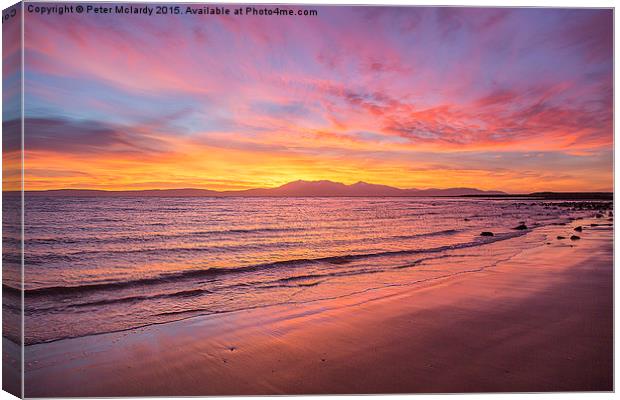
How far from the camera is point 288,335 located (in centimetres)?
397

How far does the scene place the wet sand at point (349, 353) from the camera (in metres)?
3.50

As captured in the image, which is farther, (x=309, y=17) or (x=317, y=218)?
(x=317, y=218)

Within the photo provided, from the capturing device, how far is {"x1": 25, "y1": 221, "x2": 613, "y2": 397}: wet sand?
138 inches

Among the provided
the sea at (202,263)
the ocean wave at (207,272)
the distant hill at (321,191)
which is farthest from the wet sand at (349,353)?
the distant hill at (321,191)

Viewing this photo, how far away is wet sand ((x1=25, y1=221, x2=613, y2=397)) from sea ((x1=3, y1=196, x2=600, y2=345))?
0.44 meters

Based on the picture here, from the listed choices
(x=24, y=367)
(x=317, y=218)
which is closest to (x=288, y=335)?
(x=24, y=367)

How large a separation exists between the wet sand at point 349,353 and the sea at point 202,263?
441mm

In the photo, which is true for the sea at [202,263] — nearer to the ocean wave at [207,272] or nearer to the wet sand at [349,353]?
the ocean wave at [207,272]

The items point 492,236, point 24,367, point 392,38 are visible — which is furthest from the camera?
point 492,236

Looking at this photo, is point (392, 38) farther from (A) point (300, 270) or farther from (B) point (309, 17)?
(A) point (300, 270)

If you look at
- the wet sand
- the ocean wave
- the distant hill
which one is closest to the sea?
the ocean wave

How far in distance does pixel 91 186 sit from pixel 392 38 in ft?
14.2

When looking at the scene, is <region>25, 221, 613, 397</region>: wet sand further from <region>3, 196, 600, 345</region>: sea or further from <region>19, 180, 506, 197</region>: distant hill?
<region>19, 180, 506, 197</region>: distant hill

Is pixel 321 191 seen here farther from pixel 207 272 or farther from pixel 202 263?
pixel 202 263
